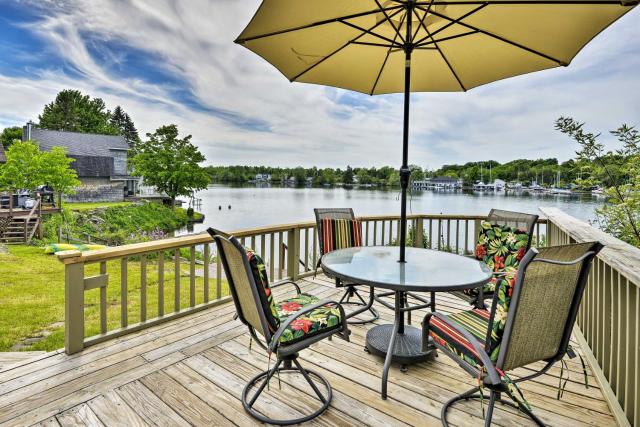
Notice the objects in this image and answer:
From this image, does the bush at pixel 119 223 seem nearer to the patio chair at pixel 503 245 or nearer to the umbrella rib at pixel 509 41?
the patio chair at pixel 503 245

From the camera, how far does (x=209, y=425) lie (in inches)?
75.2

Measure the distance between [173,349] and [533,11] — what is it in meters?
3.83

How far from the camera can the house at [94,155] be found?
2892 centimetres

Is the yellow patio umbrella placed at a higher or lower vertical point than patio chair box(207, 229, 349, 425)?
higher

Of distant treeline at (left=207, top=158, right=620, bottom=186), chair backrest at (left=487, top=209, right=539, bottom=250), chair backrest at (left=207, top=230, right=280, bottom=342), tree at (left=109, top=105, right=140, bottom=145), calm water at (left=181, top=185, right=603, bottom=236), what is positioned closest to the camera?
chair backrest at (left=207, top=230, right=280, bottom=342)

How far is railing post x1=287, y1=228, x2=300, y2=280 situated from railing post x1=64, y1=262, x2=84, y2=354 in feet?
7.88

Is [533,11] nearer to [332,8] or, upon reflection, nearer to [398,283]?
[332,8]

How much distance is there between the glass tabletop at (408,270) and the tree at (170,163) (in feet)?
89.4

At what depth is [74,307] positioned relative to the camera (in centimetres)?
262

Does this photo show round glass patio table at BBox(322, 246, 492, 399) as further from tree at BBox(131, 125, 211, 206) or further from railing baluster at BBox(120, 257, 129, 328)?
tree at BBox(131, 125, 211, 206)

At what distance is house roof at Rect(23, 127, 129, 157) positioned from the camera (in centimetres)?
2881

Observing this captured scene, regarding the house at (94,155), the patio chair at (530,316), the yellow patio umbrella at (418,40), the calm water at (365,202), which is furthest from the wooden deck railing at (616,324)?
the house at (94,155)

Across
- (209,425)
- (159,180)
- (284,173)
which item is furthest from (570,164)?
(159,180)


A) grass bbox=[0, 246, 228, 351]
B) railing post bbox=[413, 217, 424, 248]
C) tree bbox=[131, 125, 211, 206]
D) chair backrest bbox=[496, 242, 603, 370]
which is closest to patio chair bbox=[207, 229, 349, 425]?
chair backrest bbox=[496, 242, 603, 370]
